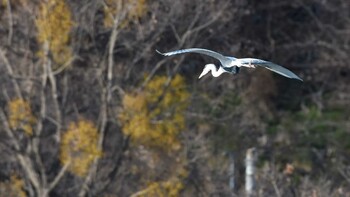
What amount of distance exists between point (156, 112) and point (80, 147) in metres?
1.13

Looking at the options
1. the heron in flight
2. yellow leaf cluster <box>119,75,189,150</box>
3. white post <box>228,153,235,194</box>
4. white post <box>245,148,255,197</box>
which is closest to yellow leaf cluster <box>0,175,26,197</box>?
yellow leaf cluster <box>119,75,189,150</box>

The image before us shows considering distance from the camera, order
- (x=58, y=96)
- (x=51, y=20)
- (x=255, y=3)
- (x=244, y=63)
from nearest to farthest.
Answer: (x=244, y=63)
(x=51, y=20)
(x=58, y=96)
(x=255, y=3)

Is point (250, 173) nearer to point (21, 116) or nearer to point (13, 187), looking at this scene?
point (21, 116)

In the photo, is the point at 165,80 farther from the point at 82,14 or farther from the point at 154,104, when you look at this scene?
the point at 82,14

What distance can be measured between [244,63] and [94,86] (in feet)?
29.7

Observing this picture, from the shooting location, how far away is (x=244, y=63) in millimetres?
7930

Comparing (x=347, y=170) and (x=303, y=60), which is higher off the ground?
(x=347, y=170)

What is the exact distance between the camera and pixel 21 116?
650 inches

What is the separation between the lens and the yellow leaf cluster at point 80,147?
16188 millimetres

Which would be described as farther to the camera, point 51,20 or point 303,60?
point 303,60

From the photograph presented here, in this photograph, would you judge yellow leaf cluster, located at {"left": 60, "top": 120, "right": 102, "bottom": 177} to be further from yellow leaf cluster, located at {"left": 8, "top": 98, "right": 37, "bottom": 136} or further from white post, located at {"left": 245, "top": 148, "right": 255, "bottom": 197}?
white post, located at {"left": 245, "top": 148, "right": 255, "bottom": 197}

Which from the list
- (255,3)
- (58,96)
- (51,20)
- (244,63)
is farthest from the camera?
(255,3)

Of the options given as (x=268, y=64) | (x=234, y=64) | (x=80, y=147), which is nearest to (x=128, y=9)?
(x=80, y=147)

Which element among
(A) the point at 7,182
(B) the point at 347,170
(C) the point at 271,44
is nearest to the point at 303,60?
(C) the point at 271,44
